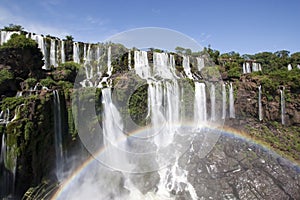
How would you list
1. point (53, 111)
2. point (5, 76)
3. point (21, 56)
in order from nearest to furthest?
point (53, 111) → point (5, 76) → point (21, 56)

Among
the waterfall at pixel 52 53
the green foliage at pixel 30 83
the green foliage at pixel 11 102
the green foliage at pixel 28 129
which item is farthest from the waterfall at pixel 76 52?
the green foliage at pixel 28 129

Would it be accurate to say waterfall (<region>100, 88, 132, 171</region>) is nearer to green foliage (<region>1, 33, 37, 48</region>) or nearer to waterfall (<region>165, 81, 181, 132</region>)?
waterfall (<region>165, 81, 181, 132</region>)

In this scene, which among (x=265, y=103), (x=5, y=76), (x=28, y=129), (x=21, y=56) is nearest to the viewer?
(x=28, y=129)

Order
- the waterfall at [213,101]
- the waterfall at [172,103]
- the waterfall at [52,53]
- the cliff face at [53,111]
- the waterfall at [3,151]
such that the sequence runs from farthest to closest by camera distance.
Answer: the waterfall at [52,53] < the waterfall at [213,101] < the waterfall at [172,103] < the cliff face at [53,111] < the waterfall at [3,151]

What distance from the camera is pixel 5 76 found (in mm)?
8305

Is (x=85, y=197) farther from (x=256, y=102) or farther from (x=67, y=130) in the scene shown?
(x=256, y=102)

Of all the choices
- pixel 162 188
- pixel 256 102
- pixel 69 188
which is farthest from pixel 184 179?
pixel 256 102

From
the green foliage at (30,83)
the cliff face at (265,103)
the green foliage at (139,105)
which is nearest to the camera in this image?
the green foliage at (139,105)

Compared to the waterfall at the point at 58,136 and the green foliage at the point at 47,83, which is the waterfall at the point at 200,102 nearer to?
the waterfall at the point at 58,136

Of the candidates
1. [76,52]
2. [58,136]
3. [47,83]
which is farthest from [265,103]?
[47,83]

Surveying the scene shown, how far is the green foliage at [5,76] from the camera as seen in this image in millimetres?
8187

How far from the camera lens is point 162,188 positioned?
9367 millimetres

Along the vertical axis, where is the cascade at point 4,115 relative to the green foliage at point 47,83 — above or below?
below

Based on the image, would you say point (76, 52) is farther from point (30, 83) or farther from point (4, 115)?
point (4, 115)
